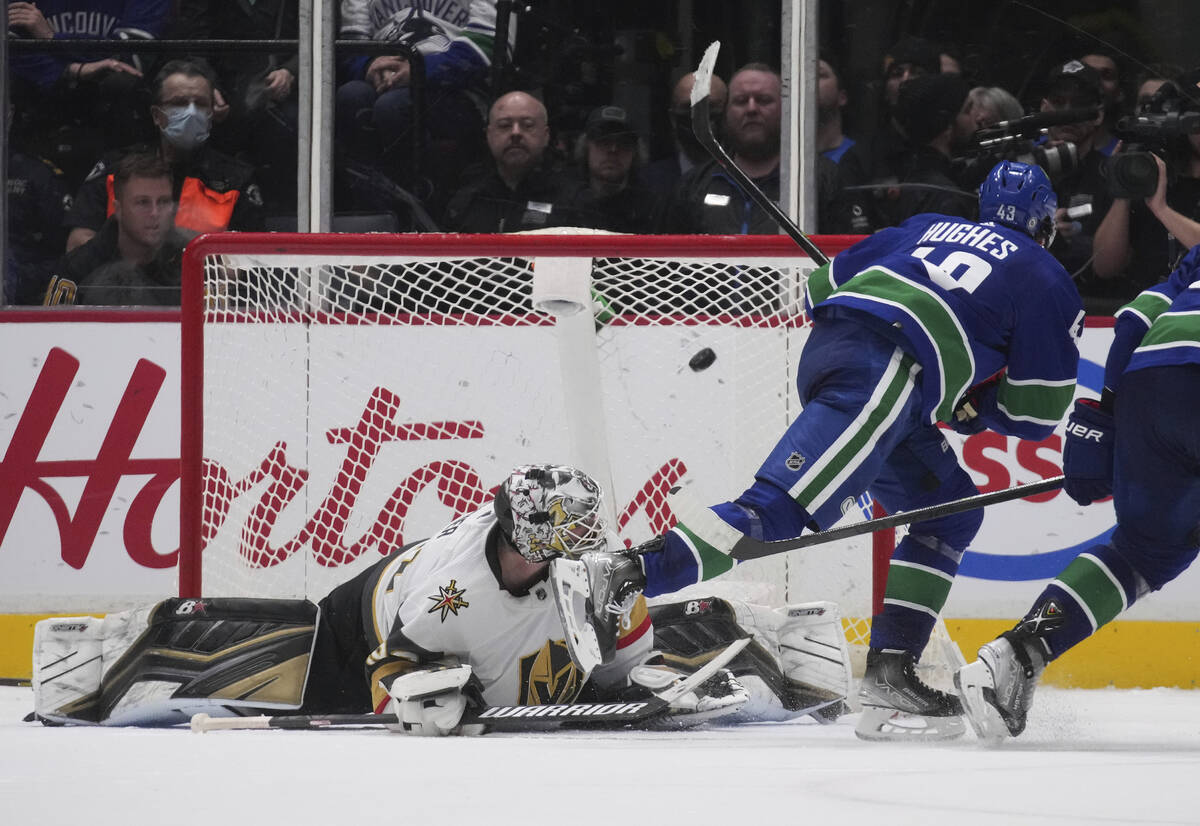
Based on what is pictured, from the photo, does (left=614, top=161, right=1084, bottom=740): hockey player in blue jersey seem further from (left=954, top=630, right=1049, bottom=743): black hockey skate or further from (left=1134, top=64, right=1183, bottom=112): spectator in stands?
(left=1134, top=64, right=1183, bottom=112): spectator in stands

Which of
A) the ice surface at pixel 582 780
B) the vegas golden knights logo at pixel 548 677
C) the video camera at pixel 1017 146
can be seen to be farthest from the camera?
the video camera at pixel 1017 146

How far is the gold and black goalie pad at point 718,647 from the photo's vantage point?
2.99m

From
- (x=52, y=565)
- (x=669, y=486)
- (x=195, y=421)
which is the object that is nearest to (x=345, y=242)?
(x=195, y=421)

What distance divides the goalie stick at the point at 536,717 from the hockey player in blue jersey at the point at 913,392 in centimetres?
33

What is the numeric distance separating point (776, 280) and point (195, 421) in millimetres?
1334

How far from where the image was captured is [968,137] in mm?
4219

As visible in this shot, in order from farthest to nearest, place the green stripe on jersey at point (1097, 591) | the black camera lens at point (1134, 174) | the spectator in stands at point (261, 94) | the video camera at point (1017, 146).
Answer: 1. the spectator in stands at point (261, 94)
2. the video camera at point (1017, 146)
3. the black camera lens at point (1134, 174)
4. the green stripe on jersey at point (1097, 591)

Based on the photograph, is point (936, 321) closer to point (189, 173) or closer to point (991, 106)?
point (991, 106)

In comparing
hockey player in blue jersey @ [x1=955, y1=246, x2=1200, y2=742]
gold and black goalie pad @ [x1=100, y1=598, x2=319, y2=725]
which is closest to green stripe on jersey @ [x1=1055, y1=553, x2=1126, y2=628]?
hockey player in blue jersey @ [x1=955, y1=246, x2=1200, y2=742]

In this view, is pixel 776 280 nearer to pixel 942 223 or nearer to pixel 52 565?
pixel 942 223

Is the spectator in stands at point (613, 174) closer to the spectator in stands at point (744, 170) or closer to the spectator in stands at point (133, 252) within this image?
the spectator in stands at point (744, 170)

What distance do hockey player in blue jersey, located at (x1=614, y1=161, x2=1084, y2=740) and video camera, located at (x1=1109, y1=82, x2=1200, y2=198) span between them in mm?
1399

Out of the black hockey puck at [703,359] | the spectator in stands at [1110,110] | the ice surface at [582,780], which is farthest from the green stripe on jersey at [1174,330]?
the spectator in stands at [1110,110]

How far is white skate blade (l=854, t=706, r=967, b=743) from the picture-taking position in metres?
2.60
